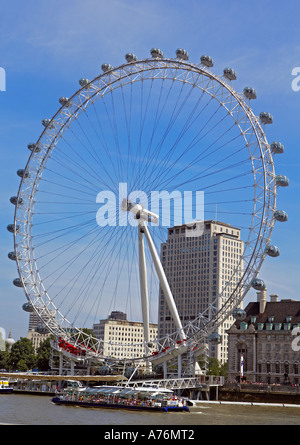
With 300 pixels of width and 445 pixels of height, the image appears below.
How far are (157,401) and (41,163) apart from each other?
48468mm

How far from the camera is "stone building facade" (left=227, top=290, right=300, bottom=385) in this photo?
404 ft

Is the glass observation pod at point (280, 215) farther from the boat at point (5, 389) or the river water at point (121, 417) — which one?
the boat at point (5, 389)

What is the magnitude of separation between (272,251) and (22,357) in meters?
102

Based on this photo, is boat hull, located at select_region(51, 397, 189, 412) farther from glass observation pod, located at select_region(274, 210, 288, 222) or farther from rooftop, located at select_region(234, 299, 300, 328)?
rooftop, located at select_region(234, 299, 300, 328)

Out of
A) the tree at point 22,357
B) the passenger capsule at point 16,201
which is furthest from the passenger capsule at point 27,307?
the tree at point 22,357

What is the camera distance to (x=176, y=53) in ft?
312

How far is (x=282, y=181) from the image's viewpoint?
299 feet

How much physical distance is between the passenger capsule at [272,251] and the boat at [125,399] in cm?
2292

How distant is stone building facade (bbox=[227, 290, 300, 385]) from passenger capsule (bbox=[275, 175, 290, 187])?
136 feet

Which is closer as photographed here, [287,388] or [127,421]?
[127,421]

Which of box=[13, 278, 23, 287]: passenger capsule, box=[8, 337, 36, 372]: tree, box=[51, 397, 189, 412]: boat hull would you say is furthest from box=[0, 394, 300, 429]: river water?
box=[8, 337, 36, 372]: tree

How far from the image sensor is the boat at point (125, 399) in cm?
7875
